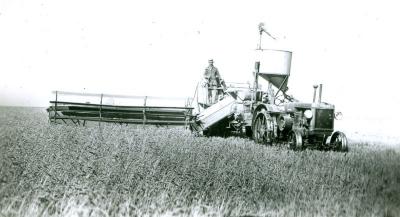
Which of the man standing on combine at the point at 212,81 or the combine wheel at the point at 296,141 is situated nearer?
the combine wheel at the point at 296,141

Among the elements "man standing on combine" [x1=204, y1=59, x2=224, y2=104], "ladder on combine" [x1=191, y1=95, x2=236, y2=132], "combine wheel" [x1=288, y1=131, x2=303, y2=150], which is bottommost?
"combine wheel" [x1=288, y1=131, x2=303, y2=150]

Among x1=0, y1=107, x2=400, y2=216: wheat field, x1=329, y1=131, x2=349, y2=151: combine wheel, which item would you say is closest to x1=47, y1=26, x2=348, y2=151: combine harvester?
x1=329, y1=131, x2=349, y2=151: combine wheel

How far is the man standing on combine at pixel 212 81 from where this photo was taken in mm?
17641

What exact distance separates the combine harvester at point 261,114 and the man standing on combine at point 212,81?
0.43 metres

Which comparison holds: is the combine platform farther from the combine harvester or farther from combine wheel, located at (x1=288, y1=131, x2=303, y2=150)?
combine wheel, located at (x1=288, y1=131, x2=303, y2=150)

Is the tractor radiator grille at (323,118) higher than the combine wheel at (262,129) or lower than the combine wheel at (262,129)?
higher

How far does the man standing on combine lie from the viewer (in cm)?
1764

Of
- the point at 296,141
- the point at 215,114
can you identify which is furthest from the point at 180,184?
the point at 215,114

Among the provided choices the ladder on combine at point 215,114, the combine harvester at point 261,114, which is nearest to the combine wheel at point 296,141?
the combine harvester at point 261,114


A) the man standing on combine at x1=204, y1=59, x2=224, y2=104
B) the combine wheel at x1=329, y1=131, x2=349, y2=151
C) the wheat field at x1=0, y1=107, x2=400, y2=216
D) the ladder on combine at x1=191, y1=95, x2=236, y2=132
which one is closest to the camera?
the wheat field at x1=0, y1=107, x2=400, y2=216

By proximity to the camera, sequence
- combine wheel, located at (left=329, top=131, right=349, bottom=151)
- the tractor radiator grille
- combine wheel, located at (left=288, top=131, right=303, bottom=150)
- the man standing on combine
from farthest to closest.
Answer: the man standing on combine < the tractor radiator grille < combine wheel, located at (left=329, top=131, right=349, bottom=151) < combine wheel, located at (left=288, top=131, right=303, bottom=150)

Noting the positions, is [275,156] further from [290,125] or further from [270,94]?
[270,94]

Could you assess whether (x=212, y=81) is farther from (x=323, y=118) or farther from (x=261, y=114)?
(x=323, y=118)

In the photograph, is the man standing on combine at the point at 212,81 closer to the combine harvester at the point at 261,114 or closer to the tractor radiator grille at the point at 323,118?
the combine harvester at the point at 261,114
